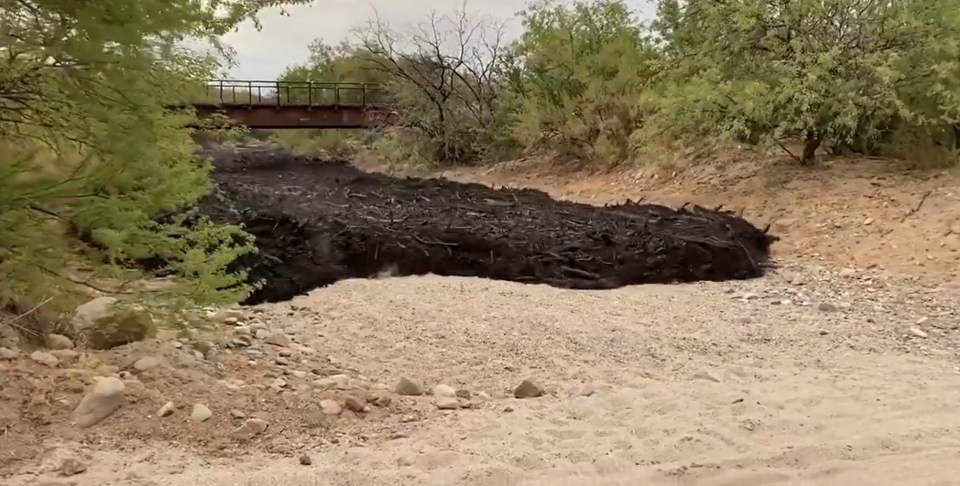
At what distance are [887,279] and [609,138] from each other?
12807mm

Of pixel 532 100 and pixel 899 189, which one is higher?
pixel 532 100

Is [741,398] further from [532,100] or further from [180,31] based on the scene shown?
[532,100]

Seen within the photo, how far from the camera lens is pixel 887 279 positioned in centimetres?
1056

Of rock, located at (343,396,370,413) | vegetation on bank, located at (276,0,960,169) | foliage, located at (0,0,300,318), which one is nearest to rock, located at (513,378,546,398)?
rock, located at (343,396,370,413)

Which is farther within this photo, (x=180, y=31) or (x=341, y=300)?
(x=341, y=300)

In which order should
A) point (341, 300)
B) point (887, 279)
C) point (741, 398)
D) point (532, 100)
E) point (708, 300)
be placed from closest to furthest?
point (741, 398) → point (341, 300) → point (708, 300) → point (887, 279) → point (532, 100)

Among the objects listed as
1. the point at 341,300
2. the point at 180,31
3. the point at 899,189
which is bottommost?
the point at 341,300

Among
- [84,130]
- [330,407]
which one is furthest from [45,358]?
[330,407]

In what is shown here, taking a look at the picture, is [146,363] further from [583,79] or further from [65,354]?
[583,79]

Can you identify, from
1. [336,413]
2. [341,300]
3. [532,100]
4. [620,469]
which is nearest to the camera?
[620,469]

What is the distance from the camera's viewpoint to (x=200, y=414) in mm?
4953

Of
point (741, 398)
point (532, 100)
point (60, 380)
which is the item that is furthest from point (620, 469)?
point (532, 100)

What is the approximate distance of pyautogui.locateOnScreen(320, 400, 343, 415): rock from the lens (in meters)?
5.27

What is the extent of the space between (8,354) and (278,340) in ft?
7.31
